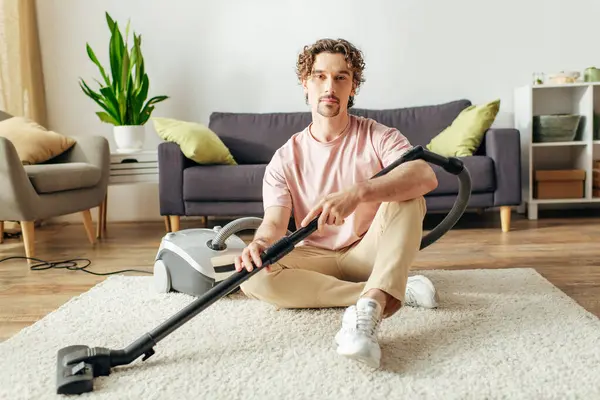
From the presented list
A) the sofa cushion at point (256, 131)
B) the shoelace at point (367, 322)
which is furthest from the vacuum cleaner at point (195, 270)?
the sofa cushion at point (256, 131)

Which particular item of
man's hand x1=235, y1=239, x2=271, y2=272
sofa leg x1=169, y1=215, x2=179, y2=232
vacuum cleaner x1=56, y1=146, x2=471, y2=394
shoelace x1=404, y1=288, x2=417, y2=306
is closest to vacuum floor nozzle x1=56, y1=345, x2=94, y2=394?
vacuum cleaner x1=56, y1=146, x2=471, y2=394

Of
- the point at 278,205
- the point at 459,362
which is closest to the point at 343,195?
the point at 278,205

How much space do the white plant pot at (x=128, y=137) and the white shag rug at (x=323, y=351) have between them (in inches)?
75.9

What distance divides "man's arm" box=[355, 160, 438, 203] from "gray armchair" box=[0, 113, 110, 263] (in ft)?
6.52

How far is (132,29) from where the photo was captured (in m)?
4.16

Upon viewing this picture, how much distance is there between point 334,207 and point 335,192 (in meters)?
0.19

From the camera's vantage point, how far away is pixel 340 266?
5.85ft

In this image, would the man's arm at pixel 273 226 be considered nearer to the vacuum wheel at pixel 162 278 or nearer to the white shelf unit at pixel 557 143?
the vacuum wheel at pixel 162 278

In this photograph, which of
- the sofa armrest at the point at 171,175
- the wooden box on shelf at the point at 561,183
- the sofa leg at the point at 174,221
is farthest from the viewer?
the wooden box on shelf at the point at 561,183

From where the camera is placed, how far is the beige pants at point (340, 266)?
5.06ft

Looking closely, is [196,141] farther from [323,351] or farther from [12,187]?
[323,351]

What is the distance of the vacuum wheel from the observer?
2083mm

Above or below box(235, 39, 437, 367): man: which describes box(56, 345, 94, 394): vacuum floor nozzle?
below

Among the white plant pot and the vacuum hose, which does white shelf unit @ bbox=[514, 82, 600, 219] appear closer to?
the vacuum hose
